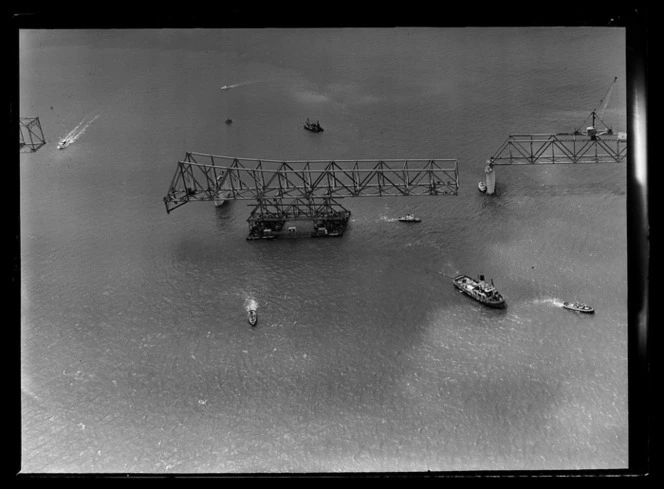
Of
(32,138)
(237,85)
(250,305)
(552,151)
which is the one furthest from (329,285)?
(32,138)

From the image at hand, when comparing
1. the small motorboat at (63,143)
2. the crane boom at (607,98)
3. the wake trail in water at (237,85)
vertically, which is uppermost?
the wake trail in water at (237,85)

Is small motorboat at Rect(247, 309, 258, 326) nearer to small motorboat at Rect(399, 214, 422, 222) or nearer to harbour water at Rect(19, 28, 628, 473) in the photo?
harbour water at Rect(19, 28, 628, 473)

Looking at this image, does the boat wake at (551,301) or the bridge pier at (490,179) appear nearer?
the boat wake at (551,301)

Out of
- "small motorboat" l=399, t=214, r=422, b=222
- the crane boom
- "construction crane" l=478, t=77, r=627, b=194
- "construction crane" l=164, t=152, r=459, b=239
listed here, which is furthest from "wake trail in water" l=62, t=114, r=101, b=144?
the crane boom


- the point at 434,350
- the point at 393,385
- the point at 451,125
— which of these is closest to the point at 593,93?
the point at 451,125

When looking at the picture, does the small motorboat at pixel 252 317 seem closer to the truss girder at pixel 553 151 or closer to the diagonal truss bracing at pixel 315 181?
the diagonal truss bracing at pixel 315 181

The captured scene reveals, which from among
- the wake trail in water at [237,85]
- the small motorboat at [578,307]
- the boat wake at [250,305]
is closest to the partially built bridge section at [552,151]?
the small motorboat at [578,307]
